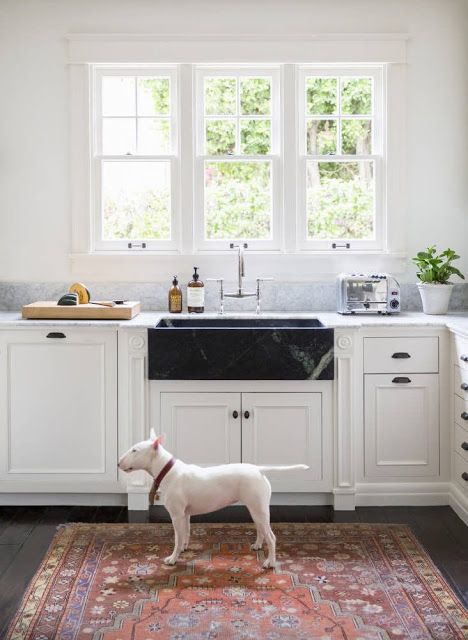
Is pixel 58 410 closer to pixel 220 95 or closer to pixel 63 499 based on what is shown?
pixel 63 499

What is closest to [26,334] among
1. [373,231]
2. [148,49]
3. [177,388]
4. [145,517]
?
[177,388]

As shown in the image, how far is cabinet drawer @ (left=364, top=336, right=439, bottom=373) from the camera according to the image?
4012 millimetres

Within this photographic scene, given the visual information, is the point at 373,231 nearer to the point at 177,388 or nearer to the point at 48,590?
the point at 177,388

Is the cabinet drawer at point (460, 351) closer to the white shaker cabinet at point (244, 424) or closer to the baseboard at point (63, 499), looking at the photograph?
the white shaker cabinet at point (244, 424)

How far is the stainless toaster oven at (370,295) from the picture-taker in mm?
4371

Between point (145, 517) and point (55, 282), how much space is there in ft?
4.98

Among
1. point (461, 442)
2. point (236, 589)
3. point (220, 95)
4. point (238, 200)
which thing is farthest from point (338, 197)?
point (236, 589)

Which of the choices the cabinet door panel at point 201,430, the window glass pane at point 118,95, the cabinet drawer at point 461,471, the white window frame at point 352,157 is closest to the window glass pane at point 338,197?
the white window frame at point 352,157

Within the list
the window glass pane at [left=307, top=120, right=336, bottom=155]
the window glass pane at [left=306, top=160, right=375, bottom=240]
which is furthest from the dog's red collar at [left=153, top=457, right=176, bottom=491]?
the window glass pane at [left=307, top=120, right=336, bottom=155]

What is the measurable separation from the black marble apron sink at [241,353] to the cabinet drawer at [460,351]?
60 centimetres

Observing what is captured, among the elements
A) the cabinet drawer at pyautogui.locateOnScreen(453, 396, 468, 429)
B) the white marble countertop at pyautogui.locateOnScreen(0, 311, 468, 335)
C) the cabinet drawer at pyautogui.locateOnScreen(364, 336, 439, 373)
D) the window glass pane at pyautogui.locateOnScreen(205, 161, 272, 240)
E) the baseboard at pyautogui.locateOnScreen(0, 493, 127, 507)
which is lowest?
the baseboard at pyautogui.locateOnScreen(0, 493, 127, 507)

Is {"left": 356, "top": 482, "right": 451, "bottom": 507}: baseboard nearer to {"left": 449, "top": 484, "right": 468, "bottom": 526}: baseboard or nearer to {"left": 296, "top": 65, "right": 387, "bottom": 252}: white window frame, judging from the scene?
{"left": 449, "top": 484, "right": 468, "bottom": 526}: baseboard

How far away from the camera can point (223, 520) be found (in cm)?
383

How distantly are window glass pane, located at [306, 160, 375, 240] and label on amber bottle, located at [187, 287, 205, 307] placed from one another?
75 cm
